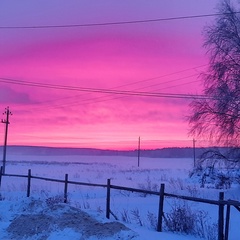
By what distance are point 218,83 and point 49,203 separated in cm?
1711

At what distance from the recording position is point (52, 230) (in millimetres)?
12648

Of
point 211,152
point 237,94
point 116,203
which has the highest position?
point 237,94

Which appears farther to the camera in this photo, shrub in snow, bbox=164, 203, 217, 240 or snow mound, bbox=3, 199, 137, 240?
shrub in snow, bbox=164, 203, 217, 240

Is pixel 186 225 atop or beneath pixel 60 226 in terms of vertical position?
atop

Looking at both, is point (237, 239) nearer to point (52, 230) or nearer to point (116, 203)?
point (52, 230)

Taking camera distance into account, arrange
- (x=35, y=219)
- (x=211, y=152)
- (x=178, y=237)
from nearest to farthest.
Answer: (x=178, y=237) < (x=35, y=219) < (x=211, y=152)

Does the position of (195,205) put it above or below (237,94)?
below

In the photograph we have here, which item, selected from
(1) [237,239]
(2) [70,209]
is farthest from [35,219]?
(1) [237,239]

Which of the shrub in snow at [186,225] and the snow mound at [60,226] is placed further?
the shrub in snow at [186,225]

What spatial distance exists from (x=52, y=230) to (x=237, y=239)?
489 cm

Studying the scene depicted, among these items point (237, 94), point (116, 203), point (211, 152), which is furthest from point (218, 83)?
point (116, 203)

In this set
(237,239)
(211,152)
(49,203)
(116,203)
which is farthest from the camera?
(211,152)

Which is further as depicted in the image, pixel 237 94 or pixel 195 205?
pixel 237 94

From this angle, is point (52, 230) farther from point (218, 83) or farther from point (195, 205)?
point (218, 83)
